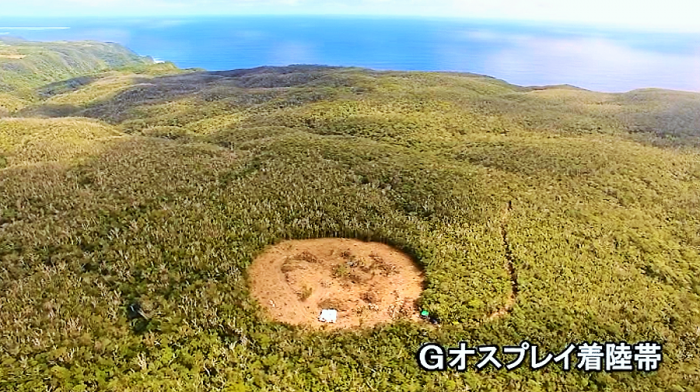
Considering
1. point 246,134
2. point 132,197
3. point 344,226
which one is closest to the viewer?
point 344,226

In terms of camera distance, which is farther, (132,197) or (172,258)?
(132,197)

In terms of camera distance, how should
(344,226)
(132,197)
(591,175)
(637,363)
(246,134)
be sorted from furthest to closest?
(246,134), (591,175), (132,197), (344,226), (637,363)

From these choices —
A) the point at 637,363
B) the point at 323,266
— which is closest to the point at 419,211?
the point at 323,266

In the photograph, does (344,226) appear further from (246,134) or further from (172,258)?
(246,134)

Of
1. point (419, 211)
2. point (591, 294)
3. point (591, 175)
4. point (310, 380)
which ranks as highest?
point (591, 175)

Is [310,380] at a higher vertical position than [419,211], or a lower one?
lower
